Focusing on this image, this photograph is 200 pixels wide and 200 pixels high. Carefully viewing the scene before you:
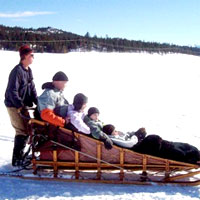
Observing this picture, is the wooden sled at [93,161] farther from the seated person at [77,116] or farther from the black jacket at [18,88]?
the black jacket at [18,88]

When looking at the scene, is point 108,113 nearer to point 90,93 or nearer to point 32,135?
point 90,93

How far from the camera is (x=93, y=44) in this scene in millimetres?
38688

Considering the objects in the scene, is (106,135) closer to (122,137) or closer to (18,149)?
(122,137)

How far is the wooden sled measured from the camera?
15.4 feet

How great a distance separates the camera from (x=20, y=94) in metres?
5.17

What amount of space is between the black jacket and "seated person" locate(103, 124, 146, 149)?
127cm

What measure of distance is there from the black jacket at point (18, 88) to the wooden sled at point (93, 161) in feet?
1.39

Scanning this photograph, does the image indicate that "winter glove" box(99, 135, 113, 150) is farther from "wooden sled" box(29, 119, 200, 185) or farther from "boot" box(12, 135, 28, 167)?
"boot" box(12, 135, 28, 167)

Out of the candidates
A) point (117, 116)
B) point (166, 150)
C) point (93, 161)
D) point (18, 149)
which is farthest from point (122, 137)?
point (117, 116)

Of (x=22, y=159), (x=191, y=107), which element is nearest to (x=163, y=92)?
(x=191, y=107)

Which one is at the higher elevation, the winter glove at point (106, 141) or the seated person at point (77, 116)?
the seated person at point (77, 116)

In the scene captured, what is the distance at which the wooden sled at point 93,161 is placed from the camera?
4.70 meters

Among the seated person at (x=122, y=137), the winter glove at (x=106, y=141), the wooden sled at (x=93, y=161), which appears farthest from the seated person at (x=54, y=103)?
the seated person at (x=122, y=137)

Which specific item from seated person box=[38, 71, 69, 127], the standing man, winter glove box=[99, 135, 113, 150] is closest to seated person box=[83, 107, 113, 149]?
winter glove box=[99, 135, 113, 150]
